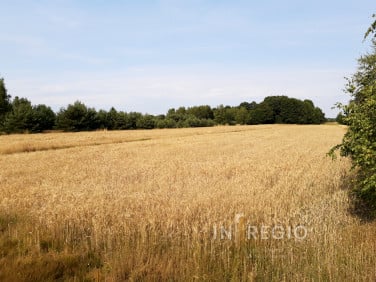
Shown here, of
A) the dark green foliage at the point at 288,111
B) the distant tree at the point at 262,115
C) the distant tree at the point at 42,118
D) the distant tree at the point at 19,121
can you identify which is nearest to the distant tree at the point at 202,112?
the distant tree at the point at 262,115

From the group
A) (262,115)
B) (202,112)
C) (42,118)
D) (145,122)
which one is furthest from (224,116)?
(42,118)

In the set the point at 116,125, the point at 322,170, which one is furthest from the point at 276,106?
the point at 322,170

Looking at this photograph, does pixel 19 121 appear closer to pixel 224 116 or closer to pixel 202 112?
pixel 224 116

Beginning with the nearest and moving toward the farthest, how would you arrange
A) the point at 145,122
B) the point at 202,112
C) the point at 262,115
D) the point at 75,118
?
the point at 75,118, the point at 145,122, the point at 262,115, the point at 202,112

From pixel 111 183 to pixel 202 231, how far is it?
5797mm

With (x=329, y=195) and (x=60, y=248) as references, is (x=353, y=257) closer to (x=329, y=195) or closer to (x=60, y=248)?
(x=329, y=195)

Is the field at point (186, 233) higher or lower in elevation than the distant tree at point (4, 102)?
lower

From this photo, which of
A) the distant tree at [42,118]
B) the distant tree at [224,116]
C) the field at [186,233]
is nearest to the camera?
the field at [186,233]

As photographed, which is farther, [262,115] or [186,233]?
[262,115]

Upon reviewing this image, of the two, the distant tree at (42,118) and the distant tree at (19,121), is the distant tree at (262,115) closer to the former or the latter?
the distant tree at (42,118)

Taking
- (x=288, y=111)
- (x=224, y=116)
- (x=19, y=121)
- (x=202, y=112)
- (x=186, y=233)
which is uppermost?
(x=202, y=112)

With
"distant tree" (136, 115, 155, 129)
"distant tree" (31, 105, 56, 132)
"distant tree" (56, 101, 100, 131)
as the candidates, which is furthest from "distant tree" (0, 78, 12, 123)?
"distant tree" (136, 115, 155, 129)

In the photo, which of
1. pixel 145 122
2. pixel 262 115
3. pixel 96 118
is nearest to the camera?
pixel 96 118

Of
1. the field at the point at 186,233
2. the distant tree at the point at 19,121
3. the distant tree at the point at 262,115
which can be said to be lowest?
the field at the point at 186,233
